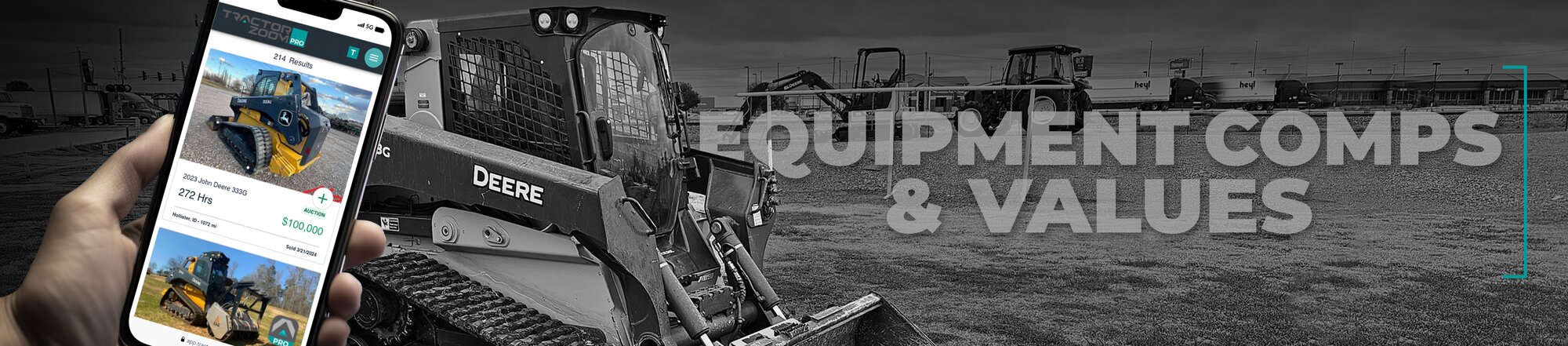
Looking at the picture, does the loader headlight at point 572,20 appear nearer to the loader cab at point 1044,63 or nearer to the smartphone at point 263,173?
the smartphone at point 263,173

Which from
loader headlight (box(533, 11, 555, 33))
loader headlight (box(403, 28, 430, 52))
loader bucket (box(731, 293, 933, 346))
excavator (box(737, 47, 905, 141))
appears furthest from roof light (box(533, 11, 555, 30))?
excavator (box(737, 47, 905, 141))

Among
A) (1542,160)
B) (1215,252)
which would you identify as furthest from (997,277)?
(1542,160)

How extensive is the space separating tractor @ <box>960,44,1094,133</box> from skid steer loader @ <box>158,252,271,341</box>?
59.0 feet

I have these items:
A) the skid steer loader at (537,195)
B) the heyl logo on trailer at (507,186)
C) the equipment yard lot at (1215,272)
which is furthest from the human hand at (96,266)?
the equipment yard lot at (1215,272)

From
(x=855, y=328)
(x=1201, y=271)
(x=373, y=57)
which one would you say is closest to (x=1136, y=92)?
(x=1201, y=271)

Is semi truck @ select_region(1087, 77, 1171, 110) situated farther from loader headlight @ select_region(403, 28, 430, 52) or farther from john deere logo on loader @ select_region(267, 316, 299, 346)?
john deere logo on loader @ select_region(267, 316, 299, 346)

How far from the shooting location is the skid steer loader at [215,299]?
116cm

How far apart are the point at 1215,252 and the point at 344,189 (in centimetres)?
875

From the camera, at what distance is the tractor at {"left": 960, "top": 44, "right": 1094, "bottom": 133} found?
61.1 feet

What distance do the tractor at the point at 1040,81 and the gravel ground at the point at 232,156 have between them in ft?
58.7

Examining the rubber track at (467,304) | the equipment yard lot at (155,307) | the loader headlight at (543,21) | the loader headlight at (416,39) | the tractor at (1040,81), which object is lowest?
the rubber track at (467,304)

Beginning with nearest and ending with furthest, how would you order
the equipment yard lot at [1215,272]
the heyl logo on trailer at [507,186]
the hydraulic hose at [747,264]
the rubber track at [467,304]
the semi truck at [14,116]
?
the heyl logo on trailer at [507,186], the rubber track at [467,304], the hydraulic hose at [747,264], the equipment yard lot at [1215,272], the semi truck at [14,116]

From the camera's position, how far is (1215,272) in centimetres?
760

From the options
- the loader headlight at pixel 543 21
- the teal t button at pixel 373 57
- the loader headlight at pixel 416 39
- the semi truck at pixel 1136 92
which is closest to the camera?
the teal t button at pixel 373 57
